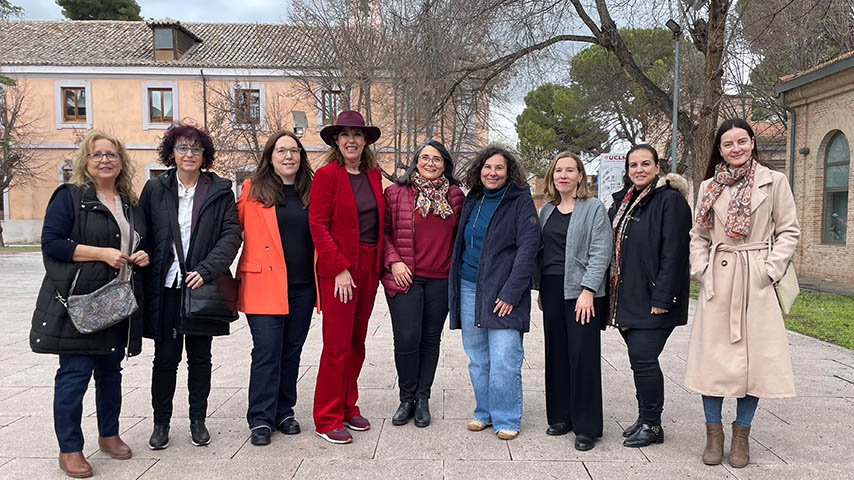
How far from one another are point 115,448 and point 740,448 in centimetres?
390

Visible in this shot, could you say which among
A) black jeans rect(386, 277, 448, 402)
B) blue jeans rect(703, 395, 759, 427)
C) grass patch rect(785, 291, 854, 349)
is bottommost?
grass patch rect(785, 291, 854, 349)

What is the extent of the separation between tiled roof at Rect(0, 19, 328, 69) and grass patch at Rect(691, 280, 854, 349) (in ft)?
77.1

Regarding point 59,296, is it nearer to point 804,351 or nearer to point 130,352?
point 130,352

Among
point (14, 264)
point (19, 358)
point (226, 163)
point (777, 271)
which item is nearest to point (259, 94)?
point (226, 163)

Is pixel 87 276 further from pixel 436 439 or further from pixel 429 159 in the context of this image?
pixel 436 439

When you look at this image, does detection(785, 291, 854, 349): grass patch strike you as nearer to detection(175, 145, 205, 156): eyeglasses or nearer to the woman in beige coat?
the woman in beige coat

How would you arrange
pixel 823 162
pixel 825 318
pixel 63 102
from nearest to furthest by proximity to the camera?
pixel 825 318, pixel 823 162, pixel 63 102

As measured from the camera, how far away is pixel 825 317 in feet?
31.9

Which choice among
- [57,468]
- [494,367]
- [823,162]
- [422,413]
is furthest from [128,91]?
[494,367]

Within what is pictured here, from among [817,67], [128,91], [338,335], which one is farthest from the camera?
[128,91]

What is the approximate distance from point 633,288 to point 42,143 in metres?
34.6

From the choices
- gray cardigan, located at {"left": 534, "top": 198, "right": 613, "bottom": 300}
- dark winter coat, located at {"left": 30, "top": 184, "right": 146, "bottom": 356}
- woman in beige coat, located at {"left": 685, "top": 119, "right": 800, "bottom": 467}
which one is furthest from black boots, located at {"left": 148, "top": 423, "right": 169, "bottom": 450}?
woman in beige coat, located at {"left": 685, "top": 119, "right": 800, "bottom": 467}

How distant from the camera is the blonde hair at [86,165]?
3.69 m

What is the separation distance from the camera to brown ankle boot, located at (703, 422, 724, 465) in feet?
12.2
